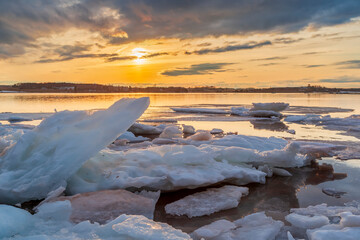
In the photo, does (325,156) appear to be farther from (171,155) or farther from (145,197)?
(145,197)

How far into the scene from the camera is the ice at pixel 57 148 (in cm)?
332

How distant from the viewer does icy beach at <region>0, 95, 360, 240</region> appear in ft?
8.09

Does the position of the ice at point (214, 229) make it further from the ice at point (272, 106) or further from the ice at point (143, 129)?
the ice at point (272, 106)

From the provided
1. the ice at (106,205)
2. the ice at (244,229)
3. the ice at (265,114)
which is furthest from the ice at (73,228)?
the ice at (265,114)

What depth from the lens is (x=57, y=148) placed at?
3664 millimetres

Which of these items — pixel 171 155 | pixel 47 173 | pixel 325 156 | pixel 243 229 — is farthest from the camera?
pixel 325 156

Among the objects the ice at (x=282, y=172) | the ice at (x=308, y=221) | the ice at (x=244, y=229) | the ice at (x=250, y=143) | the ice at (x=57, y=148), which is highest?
the ice at (x=57, y=148)

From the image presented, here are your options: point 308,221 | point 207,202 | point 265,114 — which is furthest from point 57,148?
point 265,114

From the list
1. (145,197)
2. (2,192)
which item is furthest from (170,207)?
(2,192)

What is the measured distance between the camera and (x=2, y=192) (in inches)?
128

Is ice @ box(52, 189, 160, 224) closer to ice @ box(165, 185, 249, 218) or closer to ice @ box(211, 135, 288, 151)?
ice @ box(165, 185, 249, 218)

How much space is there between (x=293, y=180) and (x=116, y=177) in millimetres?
2668

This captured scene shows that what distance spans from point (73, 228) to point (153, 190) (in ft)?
4.28

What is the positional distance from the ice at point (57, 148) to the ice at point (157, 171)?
295 millimetres
